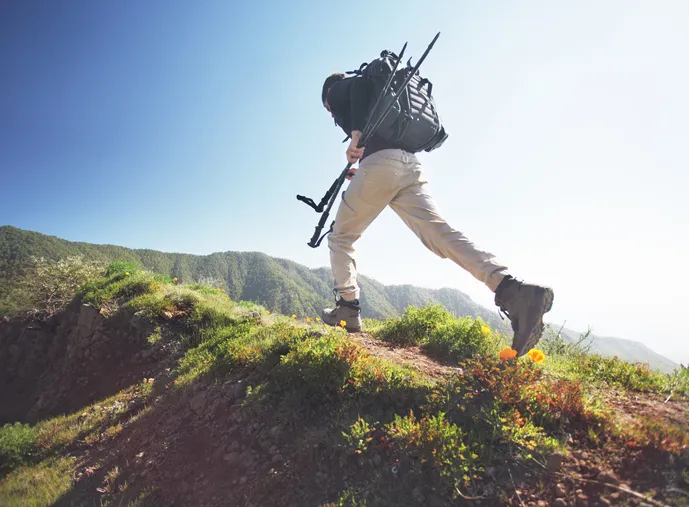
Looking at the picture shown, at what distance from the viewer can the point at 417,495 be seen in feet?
5.52

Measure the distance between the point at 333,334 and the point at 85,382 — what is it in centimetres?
536

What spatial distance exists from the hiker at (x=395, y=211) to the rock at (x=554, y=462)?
3.36 ft

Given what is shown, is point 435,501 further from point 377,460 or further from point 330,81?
point 330,81

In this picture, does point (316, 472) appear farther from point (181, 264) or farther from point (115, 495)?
point (181, 264)

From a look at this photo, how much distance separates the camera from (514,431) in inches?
70.6

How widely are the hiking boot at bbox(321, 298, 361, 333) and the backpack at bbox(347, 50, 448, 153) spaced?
186 centimetres

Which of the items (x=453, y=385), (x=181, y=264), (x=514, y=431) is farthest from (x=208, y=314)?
(x=181, y=264)

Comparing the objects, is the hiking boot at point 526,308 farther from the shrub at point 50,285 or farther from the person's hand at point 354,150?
the shrub at point 50,285

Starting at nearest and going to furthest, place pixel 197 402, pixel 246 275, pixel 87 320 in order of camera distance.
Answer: pixel 197 402, pixel 87 320, pixel 246 275

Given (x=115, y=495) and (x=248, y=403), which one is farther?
(x=248, y=403)

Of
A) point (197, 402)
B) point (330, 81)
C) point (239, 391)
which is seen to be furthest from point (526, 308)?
point (330, 81)

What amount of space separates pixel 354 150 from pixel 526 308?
2.21 meters

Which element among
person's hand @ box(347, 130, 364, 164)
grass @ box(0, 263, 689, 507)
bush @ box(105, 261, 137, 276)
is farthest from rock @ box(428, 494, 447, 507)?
bush @ box(105, 261, 137, 276)

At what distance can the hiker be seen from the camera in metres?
2.60
